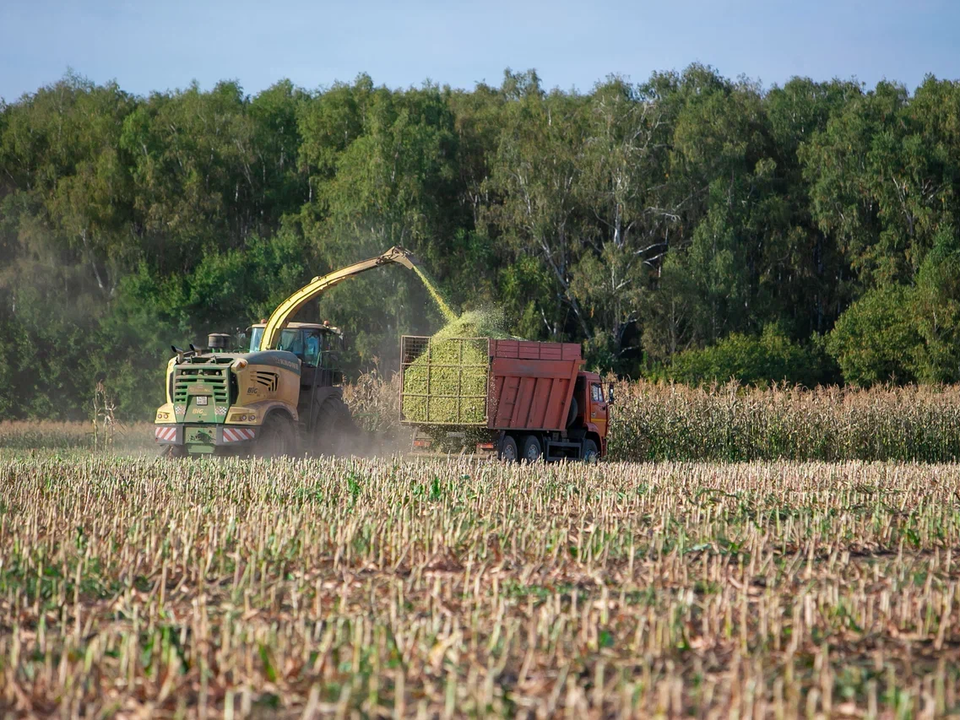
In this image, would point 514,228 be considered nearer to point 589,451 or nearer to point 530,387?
point 589,451

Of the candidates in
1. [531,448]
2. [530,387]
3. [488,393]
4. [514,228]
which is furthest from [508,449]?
[514,228]

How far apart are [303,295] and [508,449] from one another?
398cm

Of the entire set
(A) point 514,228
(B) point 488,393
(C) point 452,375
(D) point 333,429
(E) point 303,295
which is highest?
(A) point 514,228

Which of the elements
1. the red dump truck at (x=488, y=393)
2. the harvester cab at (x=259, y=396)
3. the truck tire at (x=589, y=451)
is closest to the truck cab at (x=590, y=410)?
the truck tire at (x=589, y=451)

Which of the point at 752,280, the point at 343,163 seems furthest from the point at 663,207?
the point at 343,163

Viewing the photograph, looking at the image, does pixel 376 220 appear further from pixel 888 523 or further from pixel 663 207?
pixel 888 523

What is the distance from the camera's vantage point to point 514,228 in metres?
42.6

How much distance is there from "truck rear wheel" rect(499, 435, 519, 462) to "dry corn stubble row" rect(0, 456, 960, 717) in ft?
17.8

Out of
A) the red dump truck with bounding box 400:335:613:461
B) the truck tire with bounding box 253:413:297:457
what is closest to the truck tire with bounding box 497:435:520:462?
the red dump truck with bounding box 400:335:613:461

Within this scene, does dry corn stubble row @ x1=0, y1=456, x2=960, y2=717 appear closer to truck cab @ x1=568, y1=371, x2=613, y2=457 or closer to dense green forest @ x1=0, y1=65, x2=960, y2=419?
truck cab @ x1=568, y1=371, x2=613, y2=457

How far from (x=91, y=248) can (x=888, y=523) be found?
38.4m

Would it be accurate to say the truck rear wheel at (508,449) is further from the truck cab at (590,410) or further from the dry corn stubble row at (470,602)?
the dry corn stubble row at (470,602)

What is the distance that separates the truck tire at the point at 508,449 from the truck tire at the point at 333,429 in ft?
8.80

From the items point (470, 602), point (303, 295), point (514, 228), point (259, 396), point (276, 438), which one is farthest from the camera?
point (514, 228)
